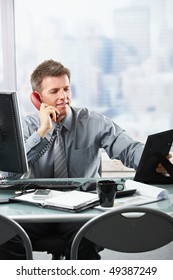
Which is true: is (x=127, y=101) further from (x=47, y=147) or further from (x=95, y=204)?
(x=95, y=204)

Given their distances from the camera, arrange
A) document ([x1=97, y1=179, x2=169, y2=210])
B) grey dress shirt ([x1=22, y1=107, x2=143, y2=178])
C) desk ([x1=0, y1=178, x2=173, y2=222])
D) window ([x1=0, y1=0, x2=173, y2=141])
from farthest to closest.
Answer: window ([x1=0, y1=0, x2=173, y2=141]) → grey dress shirt ([x1=22, y1=107, x2=143, y2=178]) → document ([x1=97, y1=179, x2=169, y2=210]) → desk ([x1=0, y1=178, x2=173, y2=222])

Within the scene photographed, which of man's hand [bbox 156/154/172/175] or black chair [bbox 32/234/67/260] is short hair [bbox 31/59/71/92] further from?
black chair [bbox 32/234/67/260]

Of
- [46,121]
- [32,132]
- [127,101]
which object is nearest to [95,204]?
[46,121]

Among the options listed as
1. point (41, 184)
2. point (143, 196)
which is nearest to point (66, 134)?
point (41, 184)

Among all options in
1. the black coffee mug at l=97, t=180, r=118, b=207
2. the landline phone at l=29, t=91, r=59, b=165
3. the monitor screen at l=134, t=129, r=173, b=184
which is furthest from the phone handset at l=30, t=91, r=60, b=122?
the black coffee mug at l=97, t=180, r=118, b=207

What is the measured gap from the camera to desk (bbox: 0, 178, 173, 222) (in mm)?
1557

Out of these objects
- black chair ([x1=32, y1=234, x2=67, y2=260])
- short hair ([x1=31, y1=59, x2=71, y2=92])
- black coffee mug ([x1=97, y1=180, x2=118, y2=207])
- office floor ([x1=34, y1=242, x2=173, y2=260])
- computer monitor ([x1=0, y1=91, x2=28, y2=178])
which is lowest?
office floor ([x1=34, y1=242, x2=173, y2=260])

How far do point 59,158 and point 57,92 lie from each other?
1.12 ft

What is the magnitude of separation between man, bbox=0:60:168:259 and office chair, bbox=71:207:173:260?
Answer: 0.99 m

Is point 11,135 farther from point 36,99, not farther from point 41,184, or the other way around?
point 36,99

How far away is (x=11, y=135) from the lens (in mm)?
1910

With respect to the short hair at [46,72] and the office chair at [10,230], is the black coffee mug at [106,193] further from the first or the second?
the short hair at [46,72]

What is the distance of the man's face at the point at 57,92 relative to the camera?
2.47 metres

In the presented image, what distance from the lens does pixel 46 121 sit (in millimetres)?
2301
